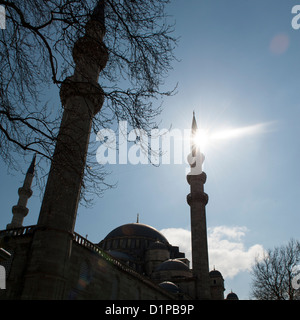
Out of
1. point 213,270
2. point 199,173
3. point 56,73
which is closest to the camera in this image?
point 56,73

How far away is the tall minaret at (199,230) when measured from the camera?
30.3m

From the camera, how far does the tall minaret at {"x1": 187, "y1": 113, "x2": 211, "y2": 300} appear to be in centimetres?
3035

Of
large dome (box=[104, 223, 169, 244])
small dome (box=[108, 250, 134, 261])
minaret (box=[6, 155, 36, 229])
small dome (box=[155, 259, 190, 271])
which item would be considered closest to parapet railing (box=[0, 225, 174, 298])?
minaret (box=[6, 155, 36, 229])

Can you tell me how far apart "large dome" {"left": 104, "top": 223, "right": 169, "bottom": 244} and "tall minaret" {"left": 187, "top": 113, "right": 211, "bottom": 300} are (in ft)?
45.5

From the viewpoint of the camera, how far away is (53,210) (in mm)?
14391

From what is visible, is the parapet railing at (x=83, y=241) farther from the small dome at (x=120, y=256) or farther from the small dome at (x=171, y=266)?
the small dome at (x=120, y=256)

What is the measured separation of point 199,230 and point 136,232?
51.1 ft

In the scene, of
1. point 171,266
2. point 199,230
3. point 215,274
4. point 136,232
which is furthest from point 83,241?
point 215,274

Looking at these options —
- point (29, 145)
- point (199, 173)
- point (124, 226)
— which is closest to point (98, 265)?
point (29, 145)

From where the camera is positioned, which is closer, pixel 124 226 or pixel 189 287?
pixel 189 287

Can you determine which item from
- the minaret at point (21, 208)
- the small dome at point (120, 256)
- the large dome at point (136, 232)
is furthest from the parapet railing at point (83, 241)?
the large dome at point (136, 232)

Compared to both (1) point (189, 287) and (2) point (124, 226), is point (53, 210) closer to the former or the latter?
(1) point (189, 287)
